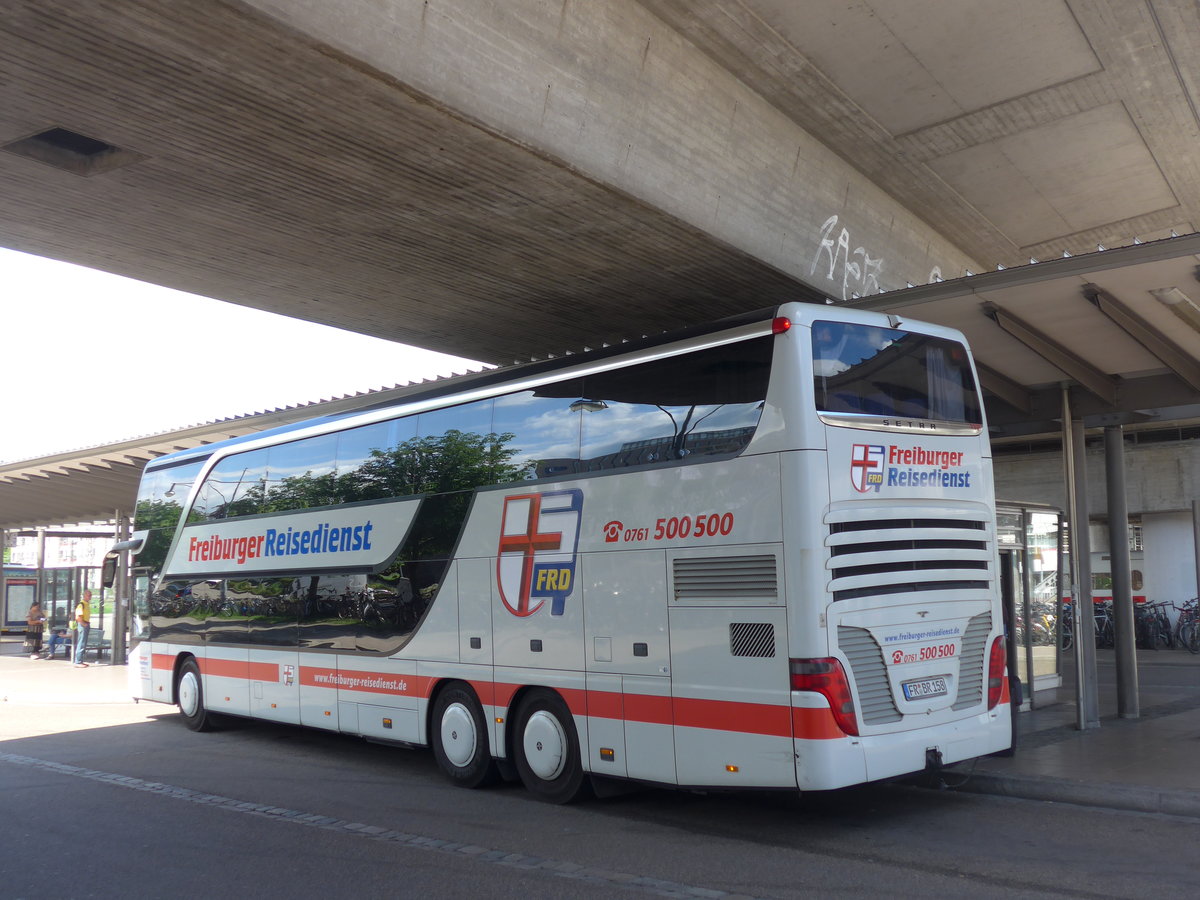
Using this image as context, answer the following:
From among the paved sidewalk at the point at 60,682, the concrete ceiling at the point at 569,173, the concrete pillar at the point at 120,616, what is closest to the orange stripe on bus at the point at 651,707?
the concrete ceiling at the point at 569,173

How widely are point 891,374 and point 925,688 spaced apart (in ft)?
8.09

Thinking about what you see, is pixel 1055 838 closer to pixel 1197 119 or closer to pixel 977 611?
pixel 977 611

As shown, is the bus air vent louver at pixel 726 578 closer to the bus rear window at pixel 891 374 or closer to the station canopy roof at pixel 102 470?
the bus rear window at pixel 891 374

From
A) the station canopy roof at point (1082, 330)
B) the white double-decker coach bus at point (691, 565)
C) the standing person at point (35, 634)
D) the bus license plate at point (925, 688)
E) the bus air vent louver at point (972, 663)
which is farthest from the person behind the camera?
the standing person at point (35, 634)

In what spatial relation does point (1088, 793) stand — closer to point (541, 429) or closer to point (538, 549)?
point (538, 549)

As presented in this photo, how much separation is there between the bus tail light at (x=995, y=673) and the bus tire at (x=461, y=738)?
4.62 meters

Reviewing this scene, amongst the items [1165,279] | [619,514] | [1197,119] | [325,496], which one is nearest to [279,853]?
[619,514]

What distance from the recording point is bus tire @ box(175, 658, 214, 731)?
15219 mm

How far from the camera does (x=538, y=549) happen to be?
9.68 metres

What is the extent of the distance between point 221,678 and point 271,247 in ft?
19.9

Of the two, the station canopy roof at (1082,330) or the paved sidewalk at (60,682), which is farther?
the paved sidewalk at (60,682)

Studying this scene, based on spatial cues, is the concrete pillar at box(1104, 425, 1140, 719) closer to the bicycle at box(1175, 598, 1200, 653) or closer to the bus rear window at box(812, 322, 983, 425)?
the bus rear window at box(812, 322, 983, 425)

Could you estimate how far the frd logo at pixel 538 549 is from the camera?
369 inches

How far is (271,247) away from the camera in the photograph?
513 inches
